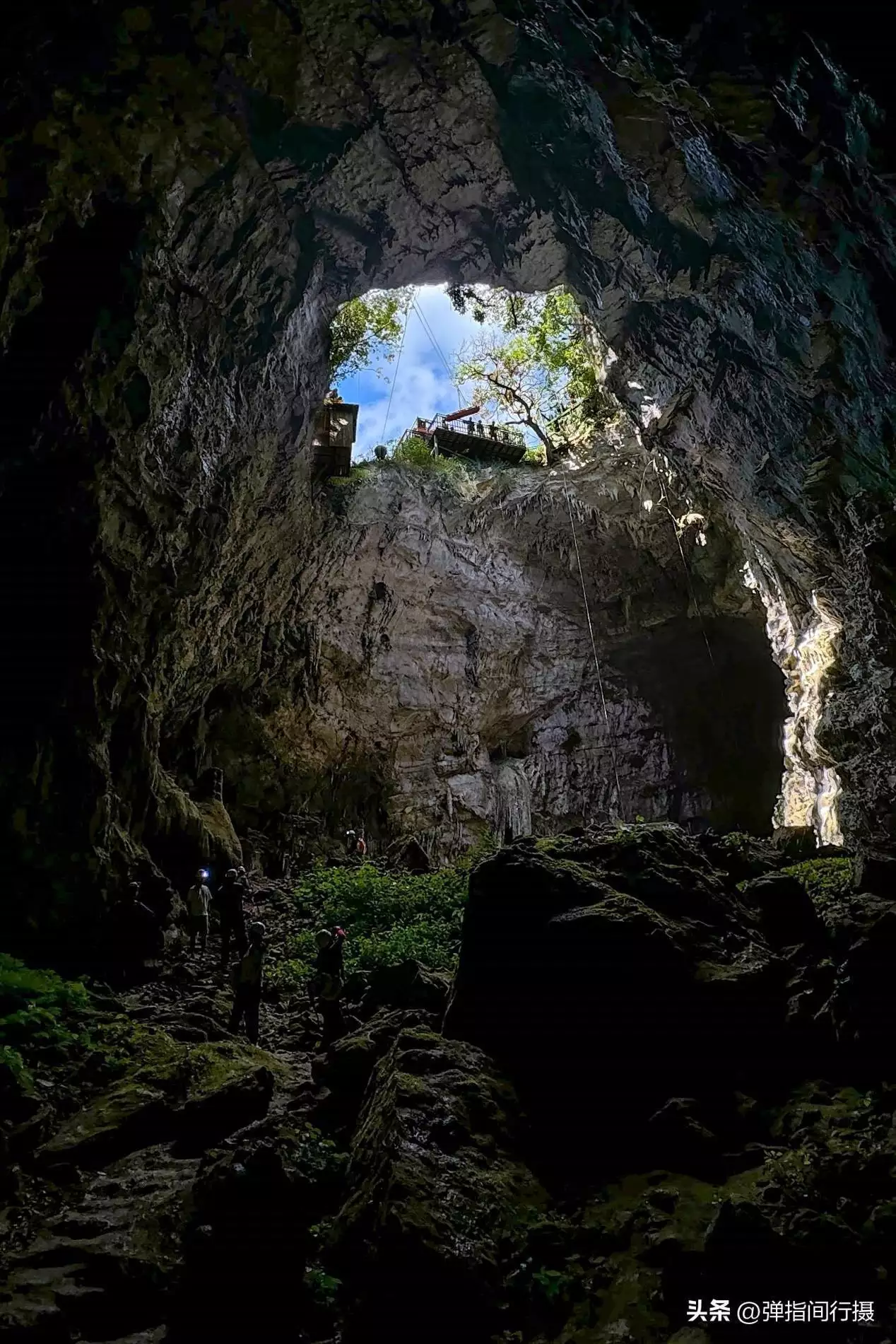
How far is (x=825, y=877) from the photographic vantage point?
372 inches

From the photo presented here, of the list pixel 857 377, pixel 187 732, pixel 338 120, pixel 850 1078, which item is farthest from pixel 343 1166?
pixel 338 120

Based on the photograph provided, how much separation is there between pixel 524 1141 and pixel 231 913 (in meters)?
5.55

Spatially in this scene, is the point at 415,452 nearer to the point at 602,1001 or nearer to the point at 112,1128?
the point at 602,1001

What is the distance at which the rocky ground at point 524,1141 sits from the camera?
131 inches

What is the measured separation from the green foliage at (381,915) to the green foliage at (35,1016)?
10.7 feet

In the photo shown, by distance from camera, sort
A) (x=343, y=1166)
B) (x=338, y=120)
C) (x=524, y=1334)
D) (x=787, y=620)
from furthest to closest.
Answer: (x=787, y=620) < (x=338, y=120) < (x=343, y=1166) < (x=524, y=1334)

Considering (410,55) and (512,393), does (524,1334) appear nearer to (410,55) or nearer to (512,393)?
(410,55)

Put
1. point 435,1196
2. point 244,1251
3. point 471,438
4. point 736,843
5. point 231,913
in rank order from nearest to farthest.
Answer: point 244,1251, point 435,1196, point 231,913, point 736,843, point 471,438

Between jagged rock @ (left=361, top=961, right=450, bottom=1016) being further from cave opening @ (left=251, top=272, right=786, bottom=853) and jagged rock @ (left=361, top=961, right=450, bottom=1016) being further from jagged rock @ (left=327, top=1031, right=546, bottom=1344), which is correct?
cave opening @ (left=251, top=272, right=786, bottom=853)

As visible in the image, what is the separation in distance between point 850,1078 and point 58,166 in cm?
1099

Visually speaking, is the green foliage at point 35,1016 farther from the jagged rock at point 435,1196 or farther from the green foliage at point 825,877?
the green foliage at point 825,877

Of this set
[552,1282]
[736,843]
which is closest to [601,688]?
[736,843]

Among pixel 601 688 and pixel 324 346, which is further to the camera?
pixel 601 688

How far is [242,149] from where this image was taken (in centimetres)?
905
